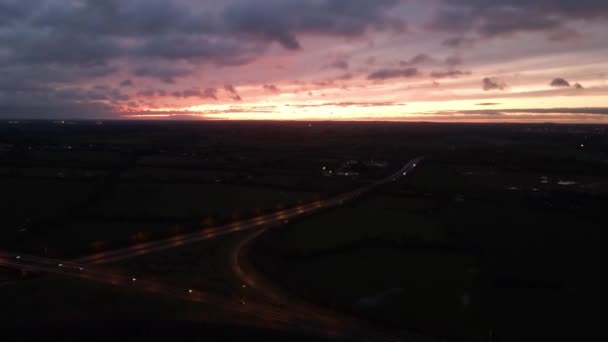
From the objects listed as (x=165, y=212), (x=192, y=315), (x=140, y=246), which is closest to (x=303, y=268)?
(x=192, y=315)

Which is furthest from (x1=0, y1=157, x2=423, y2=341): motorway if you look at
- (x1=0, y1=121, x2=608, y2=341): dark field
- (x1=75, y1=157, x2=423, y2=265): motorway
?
(x1=0, y1=121, x2=608, y2=341): dark field

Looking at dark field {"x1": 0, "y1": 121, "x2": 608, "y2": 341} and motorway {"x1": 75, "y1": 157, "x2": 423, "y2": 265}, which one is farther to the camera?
motorway {"x1": 75, "y1": 157, "x2": 423, "y2": 265}

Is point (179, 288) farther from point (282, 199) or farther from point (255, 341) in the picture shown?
point (282, 199)

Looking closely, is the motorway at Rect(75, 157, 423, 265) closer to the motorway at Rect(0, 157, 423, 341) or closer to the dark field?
the motorway at Rect(0, 157, 423, 341)

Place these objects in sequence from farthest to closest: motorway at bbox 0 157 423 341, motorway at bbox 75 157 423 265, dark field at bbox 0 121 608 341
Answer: motorway at bbox 75 157 423 265, dark field at bbox 0 121 608 341, motorway at bbox 0 157 423 341

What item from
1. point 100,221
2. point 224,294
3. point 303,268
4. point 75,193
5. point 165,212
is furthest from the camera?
point 75,193

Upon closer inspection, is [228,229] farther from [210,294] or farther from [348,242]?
[210,294]

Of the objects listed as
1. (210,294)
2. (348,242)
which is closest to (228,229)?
(348,242)

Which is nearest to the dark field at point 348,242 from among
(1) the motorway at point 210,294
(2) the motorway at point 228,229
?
(1) the motorway at point 210,294
